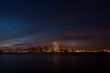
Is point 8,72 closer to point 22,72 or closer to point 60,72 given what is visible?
point 22,72

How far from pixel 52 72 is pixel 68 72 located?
4277 millimetres

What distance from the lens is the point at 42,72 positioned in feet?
183

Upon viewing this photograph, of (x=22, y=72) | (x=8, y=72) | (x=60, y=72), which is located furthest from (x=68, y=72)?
(x=8, y=72)

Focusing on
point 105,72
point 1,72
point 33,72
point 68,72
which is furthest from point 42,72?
point 105,72

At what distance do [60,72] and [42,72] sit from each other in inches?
188

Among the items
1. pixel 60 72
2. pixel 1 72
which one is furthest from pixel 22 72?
pixel 60 72

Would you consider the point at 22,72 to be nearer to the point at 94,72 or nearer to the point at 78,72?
the point at 78,72

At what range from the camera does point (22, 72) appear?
55.6m

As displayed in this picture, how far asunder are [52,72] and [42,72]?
2753 mm

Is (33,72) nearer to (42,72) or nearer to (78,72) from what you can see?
(42,72)

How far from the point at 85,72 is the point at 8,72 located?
65.9 ft

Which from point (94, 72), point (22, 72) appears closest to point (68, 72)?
point (94, 72)

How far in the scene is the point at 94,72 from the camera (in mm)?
54906

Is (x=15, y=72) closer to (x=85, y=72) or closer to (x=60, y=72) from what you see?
(x=60, y=72)
